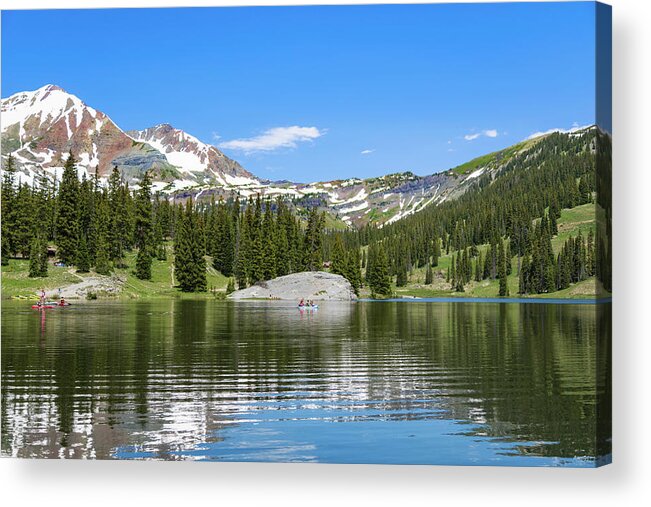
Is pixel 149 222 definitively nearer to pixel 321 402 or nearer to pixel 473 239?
pixel 473 239

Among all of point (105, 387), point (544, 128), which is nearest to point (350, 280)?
point (544, 128)

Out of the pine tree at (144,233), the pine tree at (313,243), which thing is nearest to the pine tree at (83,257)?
the pine tree at (144,233)

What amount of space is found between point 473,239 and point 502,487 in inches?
4189

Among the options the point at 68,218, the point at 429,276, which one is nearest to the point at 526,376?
the point at 68,218

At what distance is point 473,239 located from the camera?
392ft

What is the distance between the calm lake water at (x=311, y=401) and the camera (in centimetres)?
1596

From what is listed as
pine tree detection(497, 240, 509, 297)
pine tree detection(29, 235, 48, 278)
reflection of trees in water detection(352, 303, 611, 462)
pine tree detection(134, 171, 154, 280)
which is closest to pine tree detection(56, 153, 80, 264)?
pine tree detection(29, 235, 48, 278)

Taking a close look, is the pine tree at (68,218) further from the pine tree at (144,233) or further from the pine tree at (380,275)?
the pine tree at (380,275)

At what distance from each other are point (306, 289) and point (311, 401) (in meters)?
76.6

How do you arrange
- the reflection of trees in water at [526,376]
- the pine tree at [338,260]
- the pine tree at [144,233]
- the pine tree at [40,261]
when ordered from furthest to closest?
the pine tree at [338,260] → the pine tree at [144,233] → the pine tree at [40,261] → the reflection of trees in water at [526,376]

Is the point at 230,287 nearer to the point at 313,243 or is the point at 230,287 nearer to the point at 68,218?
the point at 313,243

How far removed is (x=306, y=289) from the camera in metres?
96.1

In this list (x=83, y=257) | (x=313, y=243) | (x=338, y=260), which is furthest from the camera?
(x=313, y=243)

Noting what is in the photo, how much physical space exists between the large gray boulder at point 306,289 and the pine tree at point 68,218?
23.8 m
